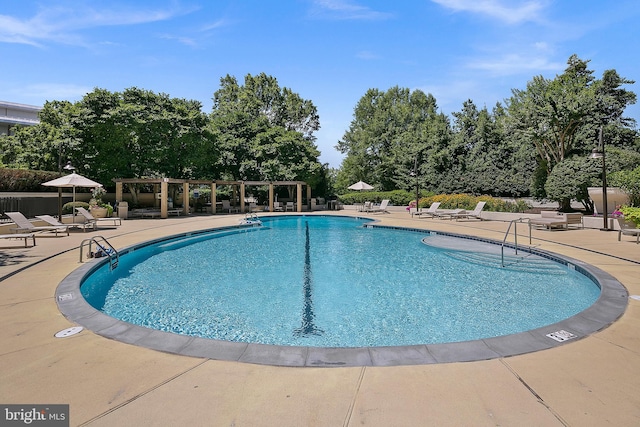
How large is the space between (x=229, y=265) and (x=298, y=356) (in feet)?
19.2

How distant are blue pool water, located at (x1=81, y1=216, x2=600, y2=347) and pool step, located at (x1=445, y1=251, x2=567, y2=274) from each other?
0.14 ft

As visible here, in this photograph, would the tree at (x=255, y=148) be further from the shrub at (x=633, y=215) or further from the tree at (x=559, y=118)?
the shrub at (x=633, y=215)

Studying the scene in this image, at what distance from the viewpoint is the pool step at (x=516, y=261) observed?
7.39 m

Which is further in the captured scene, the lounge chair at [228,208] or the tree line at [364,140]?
the lounge chair at [228,208]

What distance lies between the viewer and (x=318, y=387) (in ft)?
8.18

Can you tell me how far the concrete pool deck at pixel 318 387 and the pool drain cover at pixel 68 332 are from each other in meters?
0.08

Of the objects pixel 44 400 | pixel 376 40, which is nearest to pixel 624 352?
pixel 44 400

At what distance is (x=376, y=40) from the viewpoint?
625 inches

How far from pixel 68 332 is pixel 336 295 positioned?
386cm

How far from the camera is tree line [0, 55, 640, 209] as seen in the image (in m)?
19.9

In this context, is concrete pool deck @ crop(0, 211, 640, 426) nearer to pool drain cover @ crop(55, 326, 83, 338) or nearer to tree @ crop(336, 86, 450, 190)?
pool drain cover @ crop(55, 326, 83, 338)

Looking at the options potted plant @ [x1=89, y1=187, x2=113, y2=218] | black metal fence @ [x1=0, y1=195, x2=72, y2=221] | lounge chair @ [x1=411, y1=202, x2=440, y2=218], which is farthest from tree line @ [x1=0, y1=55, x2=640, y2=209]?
lounge chair @ [x1=411, y1=202, x2=440, y2=218]

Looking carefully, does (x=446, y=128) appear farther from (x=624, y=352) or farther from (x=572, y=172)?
(x=624, y=352)

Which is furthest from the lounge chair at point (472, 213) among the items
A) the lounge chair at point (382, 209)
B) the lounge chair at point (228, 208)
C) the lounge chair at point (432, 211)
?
the lounge chair at point (228, 208)
